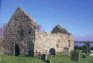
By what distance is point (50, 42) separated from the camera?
3584 centimetres

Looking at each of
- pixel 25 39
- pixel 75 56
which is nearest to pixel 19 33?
pixel 25 39

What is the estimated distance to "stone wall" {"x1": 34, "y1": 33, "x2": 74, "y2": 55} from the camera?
111ft

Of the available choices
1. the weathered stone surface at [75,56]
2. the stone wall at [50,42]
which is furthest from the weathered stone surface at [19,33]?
the weathered stone surface at [75,56]

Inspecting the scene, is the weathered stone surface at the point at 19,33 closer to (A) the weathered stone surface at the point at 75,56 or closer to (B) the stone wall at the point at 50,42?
(B) the stone wall at the point at 50,42

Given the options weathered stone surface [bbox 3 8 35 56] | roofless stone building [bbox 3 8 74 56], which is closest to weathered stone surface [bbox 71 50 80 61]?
roofless stone building [bbox 3 8 74 56]

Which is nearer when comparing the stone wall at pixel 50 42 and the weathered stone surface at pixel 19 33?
the stone wall at pixel 50 42

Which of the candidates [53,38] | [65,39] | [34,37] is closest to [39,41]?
[34,37]

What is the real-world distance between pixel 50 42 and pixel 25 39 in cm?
337

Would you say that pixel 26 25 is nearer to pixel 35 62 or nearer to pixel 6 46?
pixel 6 46

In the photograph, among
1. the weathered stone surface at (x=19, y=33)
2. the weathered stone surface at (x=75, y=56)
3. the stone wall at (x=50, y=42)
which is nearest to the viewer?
the weathered stone surface at (x=75, y=56)

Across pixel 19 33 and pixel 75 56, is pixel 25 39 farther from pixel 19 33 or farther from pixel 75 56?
pixel 75 56

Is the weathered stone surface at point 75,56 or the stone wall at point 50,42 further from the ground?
the stone wall at point 50,42

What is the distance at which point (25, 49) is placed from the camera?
3441 cm

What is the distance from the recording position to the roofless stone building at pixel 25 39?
3388 centimetres
